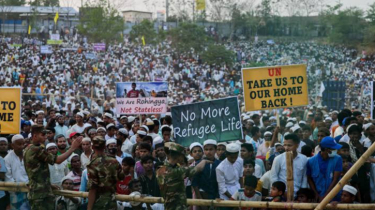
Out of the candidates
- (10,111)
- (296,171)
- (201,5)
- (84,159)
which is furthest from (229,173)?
(201,5)

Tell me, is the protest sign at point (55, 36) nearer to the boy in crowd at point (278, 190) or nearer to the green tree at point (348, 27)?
the green tree at point (348, 27)

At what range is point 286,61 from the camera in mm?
49719

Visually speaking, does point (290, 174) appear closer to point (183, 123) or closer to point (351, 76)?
point (183, 123)

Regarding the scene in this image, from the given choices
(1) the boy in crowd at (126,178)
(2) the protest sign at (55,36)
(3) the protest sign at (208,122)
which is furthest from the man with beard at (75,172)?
(2) the protest sign at (55,36)

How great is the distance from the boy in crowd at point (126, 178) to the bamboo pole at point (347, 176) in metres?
2.38

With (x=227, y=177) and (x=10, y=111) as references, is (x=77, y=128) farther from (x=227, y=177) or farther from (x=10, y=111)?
(x=227, y=177)

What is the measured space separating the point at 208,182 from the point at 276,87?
7.84 ft

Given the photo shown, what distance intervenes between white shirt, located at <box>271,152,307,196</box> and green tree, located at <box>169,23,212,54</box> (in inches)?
1636

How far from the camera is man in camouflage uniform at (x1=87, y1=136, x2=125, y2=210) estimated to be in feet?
22.2

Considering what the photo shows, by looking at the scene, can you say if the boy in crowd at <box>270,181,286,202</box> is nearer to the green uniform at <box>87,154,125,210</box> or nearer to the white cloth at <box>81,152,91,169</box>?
the green uniform at <box>87,154,125,210</box>

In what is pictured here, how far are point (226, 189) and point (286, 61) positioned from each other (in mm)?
42304

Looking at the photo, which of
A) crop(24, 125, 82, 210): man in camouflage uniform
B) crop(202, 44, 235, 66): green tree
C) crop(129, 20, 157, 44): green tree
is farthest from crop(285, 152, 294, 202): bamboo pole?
crop(129, 20, 157, 44): green tree

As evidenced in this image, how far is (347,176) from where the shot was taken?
20.4 feet

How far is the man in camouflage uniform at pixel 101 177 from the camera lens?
6.78m
